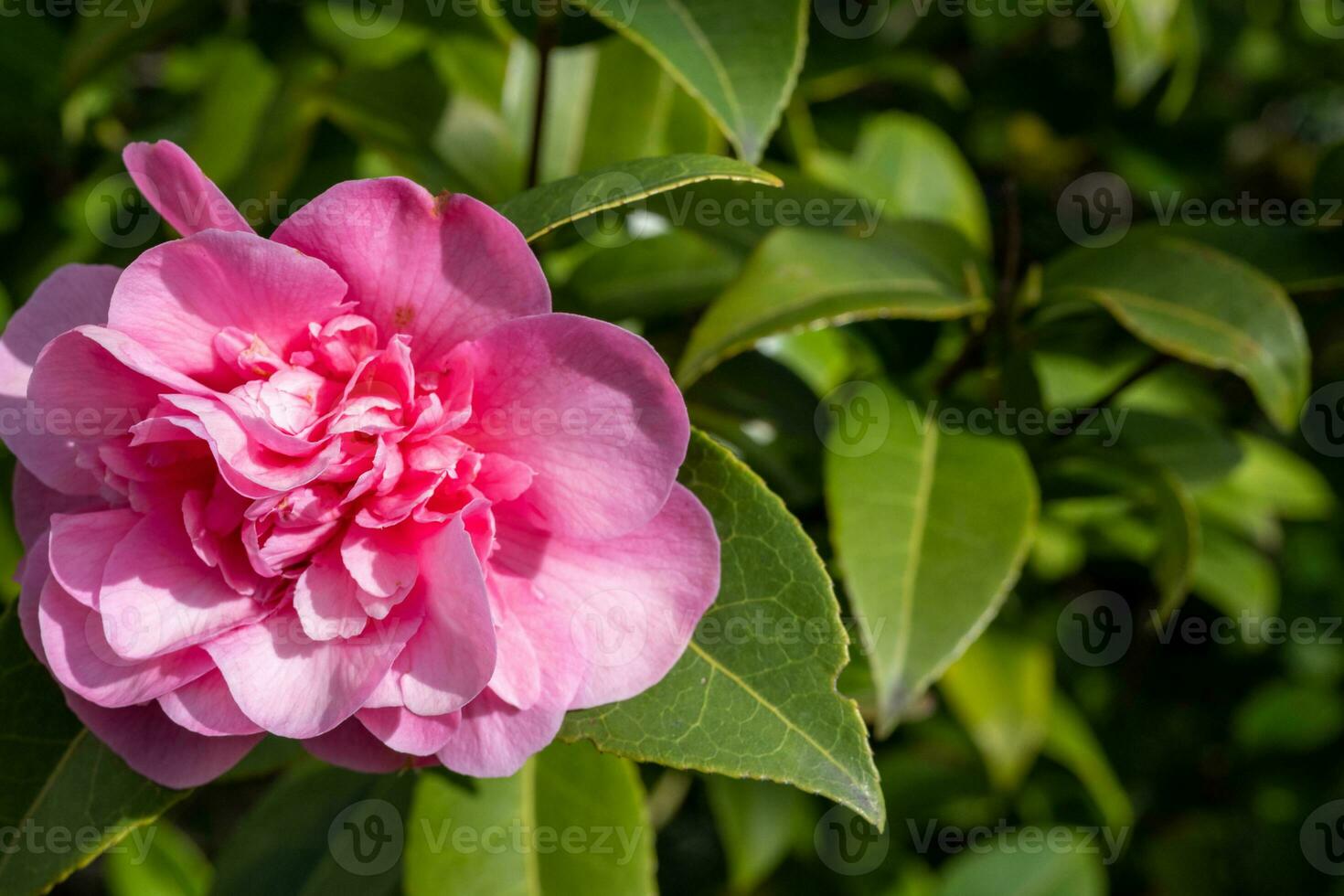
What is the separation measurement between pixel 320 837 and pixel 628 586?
0.58 meters

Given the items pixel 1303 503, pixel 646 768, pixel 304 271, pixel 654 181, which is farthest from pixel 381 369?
pixel 1303 503

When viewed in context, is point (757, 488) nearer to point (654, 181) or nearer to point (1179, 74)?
point (654, 181)

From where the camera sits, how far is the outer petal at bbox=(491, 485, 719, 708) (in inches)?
23.9

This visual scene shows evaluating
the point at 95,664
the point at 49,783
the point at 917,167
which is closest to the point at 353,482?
the point at 95,664

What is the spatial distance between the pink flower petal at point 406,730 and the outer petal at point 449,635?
16mm

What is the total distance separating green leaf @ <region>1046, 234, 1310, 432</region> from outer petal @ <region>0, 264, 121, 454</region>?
0.73m

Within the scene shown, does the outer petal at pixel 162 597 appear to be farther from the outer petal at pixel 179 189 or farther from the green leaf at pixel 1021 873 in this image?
the green leaf at pixel 1021 873

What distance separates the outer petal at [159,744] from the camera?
627 millimetres

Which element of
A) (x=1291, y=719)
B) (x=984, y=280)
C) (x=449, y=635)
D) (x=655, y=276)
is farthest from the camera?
(x=1291, y=719)

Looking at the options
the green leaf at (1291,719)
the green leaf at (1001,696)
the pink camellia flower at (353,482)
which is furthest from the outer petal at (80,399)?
the green leaf at (1291,719)

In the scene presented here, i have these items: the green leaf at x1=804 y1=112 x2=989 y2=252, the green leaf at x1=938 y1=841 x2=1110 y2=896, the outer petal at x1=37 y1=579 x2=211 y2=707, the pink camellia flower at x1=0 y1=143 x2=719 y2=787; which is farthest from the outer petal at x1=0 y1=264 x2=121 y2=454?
the green leaf at x1=938 y1=841 x2=1110 y2=896

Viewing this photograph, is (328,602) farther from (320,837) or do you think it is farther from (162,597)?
(320,837)

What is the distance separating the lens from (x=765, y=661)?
25.6 inches

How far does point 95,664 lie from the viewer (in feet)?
1.91
